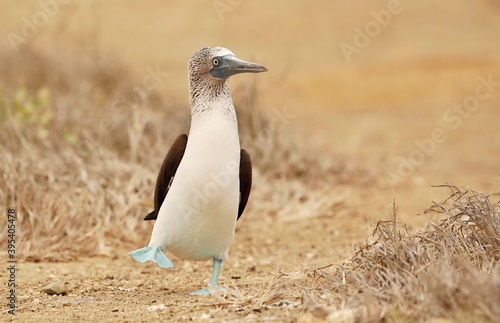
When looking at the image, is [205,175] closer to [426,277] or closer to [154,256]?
[154,256]

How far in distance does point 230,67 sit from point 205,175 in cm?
60

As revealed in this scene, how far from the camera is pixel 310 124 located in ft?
44.1

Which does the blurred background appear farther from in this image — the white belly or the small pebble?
the white belly

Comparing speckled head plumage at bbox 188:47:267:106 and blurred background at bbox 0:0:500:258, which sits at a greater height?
blurred background at bbox 0:0:500:258

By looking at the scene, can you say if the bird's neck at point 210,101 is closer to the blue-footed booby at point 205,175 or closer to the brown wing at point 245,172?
the blue-footed booby at point 205,175

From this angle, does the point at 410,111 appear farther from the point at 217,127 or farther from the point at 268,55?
Result: the point at 217,127

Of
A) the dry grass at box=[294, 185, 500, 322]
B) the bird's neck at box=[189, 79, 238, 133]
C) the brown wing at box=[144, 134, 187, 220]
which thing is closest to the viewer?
the dry grass at box=[294, 185, 500, 322]

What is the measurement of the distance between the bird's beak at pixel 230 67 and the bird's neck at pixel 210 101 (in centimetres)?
5

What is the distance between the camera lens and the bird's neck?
417cm

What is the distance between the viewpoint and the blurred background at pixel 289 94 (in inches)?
284

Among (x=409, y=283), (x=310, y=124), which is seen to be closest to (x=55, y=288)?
(x=409, y=283)

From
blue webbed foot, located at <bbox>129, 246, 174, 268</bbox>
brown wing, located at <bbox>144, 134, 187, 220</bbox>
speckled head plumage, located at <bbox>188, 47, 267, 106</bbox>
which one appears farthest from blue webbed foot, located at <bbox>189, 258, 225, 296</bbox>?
speckled head plumage, located at <bbox>188, 47, 267, 106</bbox>

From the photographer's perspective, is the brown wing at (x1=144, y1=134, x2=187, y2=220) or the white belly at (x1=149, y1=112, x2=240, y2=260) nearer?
the white belly at (x1=149, y1=112, x2=240, y2=260)

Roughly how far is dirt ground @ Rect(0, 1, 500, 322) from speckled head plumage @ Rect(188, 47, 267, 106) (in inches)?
39.2
